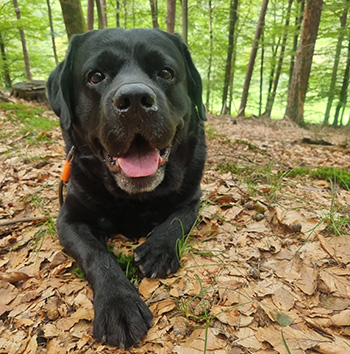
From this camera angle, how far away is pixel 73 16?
709 centimetres

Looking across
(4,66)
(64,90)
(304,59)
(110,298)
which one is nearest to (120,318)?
(110,298)

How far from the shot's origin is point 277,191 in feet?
9.73

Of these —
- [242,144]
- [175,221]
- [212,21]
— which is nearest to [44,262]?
[175,221]

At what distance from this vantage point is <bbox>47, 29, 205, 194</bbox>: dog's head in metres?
1.80

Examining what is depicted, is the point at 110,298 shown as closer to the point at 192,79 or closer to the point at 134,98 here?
the point at 134,98

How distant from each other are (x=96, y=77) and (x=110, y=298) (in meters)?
1.65

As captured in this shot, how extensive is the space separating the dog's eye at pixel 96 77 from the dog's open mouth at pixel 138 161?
2.03ft

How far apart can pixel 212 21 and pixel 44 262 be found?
1759 centimetres

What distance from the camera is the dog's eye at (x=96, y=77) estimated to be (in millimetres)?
2133

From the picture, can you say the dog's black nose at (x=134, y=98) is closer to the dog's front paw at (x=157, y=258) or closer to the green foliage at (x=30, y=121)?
the dog's front paw at (x=157, y=258)

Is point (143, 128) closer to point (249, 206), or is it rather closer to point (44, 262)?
point (44, 262)

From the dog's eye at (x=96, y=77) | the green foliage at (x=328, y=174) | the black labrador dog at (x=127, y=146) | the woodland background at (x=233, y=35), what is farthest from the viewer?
the woodland background at (x=233, y=35)

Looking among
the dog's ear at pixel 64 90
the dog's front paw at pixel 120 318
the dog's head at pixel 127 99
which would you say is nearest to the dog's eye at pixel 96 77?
the dog's head at pixel 127 99

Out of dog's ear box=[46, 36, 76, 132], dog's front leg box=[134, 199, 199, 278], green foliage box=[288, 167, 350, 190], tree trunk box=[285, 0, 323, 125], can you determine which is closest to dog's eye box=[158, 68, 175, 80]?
dog's ear box=[46, 36, 76, 132]
